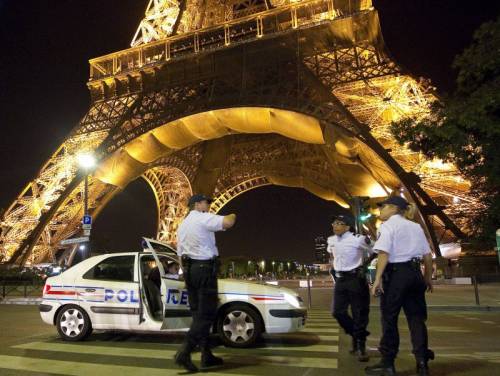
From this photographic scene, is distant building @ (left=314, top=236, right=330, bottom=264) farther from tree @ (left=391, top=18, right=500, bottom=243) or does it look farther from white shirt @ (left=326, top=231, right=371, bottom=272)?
white shirt @ (left=326, top=231, right=371, bottom=272)

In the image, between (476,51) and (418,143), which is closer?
(476,51)

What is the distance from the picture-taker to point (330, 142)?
23.6 metres

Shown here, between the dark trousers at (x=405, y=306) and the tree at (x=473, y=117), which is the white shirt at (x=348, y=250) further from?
the tree at (x=473, y=117)

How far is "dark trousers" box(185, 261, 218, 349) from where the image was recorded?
14.6ft

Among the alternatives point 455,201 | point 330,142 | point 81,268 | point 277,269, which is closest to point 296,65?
point 330,142

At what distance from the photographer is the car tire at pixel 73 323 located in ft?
21.7

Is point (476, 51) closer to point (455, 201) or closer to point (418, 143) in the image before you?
point (418, 143)

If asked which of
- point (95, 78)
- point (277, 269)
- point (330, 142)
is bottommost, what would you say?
point (277, 269)

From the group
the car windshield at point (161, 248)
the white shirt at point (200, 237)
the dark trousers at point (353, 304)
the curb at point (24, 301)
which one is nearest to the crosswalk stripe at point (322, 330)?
the dark trousers at point (353, 304)

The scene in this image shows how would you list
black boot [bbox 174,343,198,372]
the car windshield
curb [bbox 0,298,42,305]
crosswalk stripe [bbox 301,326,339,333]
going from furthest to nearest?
curb [bbox 0,298,42,305] < crosswalk stripe [bbox 301,326,339,333] < the car windshield < black boot [bbox 174,343,198,372]

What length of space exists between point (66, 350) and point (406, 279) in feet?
13.9

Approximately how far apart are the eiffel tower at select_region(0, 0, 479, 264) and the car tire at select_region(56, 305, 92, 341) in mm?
16930

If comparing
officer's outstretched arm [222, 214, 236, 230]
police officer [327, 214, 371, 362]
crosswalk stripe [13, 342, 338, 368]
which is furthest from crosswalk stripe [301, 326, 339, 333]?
officer's outstretched arm [222, 214, 236, 230]

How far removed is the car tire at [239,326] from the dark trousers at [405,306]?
2.06 m
